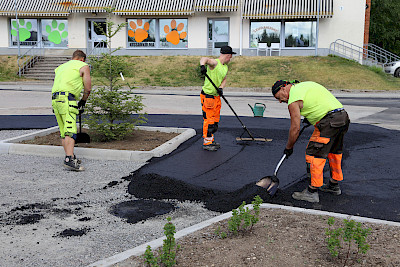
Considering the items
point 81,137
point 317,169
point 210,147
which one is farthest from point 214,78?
point 317,169

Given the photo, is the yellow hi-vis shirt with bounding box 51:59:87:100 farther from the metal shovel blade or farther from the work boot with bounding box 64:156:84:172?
the metal shovel blade

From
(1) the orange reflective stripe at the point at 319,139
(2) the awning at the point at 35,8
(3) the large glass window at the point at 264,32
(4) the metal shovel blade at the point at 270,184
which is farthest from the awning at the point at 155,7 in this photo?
(1) the orange reflective stripe at the point at 319,139

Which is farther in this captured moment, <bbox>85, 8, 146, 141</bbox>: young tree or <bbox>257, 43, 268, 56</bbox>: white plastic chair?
<bbox>257, 43, 268, 56</bbox>: white plastic chair

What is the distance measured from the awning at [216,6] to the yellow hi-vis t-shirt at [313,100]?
89.6 feet

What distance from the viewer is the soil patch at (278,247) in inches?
142

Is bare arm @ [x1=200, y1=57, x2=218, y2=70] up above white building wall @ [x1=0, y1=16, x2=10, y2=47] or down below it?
below

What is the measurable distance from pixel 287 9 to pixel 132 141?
24.9 metres

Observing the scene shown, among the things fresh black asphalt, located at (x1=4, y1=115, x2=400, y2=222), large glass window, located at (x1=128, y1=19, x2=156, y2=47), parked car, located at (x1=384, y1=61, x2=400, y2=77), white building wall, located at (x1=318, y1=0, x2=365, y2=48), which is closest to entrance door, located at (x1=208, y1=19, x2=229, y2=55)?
large glass window, located at (x1=128, y1=19, x2=156, y2=47)

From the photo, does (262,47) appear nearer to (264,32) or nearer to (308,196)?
(264,32)

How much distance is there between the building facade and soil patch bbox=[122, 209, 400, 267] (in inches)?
1103

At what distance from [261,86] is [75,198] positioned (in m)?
20.6

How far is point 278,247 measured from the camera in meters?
3.86

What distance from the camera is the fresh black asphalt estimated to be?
5.38 m

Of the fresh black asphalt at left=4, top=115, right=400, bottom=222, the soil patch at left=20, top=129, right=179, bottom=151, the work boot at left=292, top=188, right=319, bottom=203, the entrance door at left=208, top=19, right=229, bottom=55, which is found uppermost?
the entrance door at left=208, top=19, right=229, bottom=55
